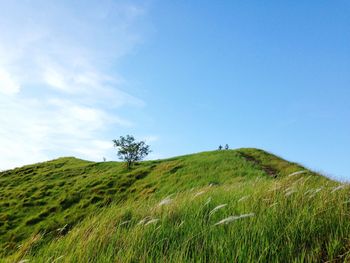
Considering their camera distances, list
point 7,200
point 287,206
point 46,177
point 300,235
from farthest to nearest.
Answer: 1. point 46,177
2. point 7,200
3. point 287,206
4. point 300,235

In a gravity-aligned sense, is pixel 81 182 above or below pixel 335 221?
above

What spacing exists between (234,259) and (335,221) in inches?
72.9

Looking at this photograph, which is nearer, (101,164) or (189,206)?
(189,206)

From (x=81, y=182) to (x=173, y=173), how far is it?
18.1 meters

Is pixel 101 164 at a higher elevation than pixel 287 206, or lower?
higher

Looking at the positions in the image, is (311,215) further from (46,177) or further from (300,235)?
(46,177)

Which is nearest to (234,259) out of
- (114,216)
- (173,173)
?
(114,216)

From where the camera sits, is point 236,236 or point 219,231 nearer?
point 236,236

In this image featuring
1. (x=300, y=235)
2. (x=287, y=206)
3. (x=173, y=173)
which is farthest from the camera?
(x=173, y=173)

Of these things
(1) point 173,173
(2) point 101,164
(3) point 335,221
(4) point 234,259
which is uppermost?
(2) point 101,164

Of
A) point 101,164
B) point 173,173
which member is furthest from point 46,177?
point 173,173

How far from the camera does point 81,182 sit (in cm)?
5766

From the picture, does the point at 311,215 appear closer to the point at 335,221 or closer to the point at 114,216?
the point at 335,221

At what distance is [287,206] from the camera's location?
6547 millimetres
